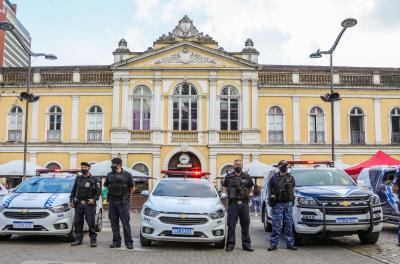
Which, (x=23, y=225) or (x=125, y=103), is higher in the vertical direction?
(x=125, y=103)

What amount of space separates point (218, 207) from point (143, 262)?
8.17ft

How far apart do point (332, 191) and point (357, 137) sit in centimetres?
2335

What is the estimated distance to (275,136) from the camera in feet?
108

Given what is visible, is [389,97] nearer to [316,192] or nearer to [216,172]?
[216,172]

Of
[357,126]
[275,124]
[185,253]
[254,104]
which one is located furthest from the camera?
[357,126]

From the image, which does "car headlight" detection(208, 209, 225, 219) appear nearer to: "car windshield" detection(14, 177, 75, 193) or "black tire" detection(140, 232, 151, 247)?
"black tire" detection(140, 232, 151, 247)

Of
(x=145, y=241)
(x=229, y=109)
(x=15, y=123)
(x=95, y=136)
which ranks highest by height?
(x=229, y=109)

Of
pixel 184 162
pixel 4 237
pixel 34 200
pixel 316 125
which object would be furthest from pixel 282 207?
pixel 316 125

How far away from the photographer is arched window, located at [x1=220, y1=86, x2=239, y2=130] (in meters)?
32.5

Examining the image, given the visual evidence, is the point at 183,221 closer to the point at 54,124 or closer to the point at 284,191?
the point at 284,191

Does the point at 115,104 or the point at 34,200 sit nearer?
the point at 34,200

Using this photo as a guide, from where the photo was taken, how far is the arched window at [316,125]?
3306cm

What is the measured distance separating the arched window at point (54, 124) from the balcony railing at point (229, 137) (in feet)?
36.2

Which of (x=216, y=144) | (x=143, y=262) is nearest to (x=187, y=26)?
(x=216, y=144)
